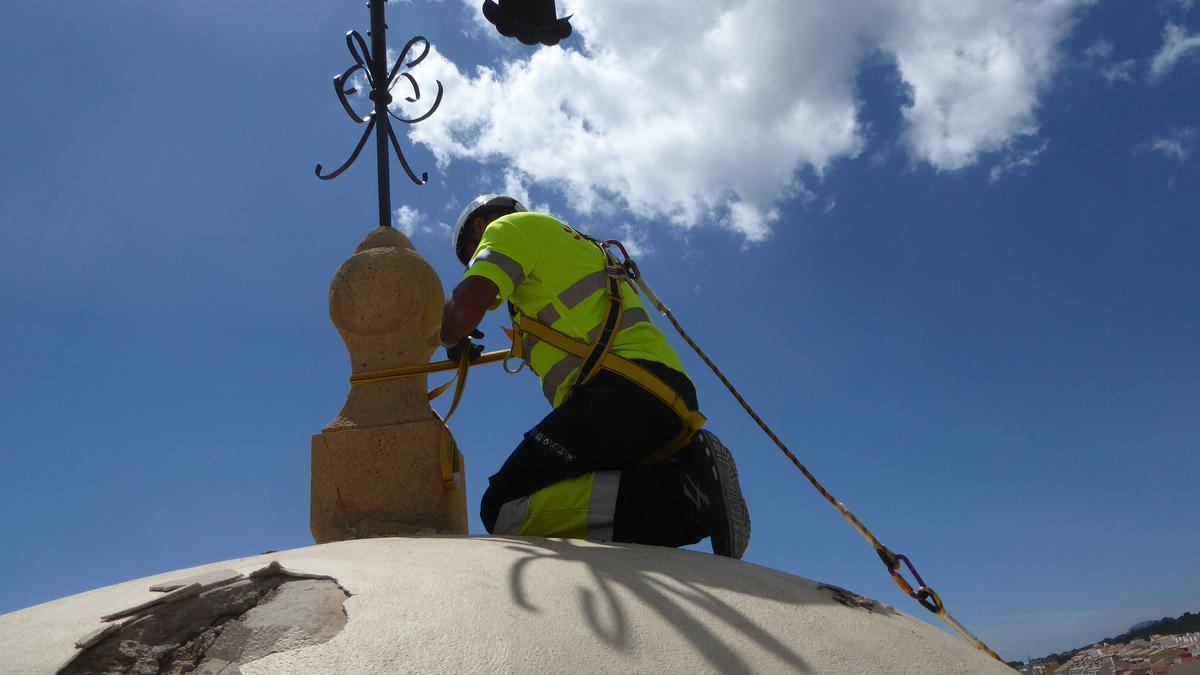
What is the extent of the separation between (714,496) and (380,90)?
9.47ft

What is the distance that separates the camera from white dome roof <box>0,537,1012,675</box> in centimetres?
203

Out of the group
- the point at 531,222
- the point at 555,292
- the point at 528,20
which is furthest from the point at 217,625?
the point at 528,20

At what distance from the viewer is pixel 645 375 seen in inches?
132

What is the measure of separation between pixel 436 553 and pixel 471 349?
1.30m

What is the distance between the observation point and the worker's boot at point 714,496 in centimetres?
339

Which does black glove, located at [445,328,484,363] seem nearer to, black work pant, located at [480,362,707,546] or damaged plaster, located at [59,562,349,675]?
black work pant, located at [480,362,707,546]

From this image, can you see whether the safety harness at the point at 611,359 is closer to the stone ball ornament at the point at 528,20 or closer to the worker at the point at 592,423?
the worker at the point at 592,423

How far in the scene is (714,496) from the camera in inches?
134

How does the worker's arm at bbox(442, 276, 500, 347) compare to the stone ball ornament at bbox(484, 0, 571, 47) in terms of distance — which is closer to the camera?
the worker's arm at bbox(442, 276, 500, 347)

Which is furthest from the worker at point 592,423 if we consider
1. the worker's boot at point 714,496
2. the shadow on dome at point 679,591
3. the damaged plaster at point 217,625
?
the damaged plaster at point 217,625

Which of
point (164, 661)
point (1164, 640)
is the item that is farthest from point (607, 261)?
point (1164, 640)

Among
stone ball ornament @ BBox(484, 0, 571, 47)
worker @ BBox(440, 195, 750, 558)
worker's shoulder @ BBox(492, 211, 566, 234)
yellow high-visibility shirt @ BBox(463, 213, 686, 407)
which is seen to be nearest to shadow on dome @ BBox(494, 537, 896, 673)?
worker @ BBox(440, 195, 750, 558)

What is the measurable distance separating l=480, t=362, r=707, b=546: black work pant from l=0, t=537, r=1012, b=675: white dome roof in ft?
1.19

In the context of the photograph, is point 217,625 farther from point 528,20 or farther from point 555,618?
point 528,20
